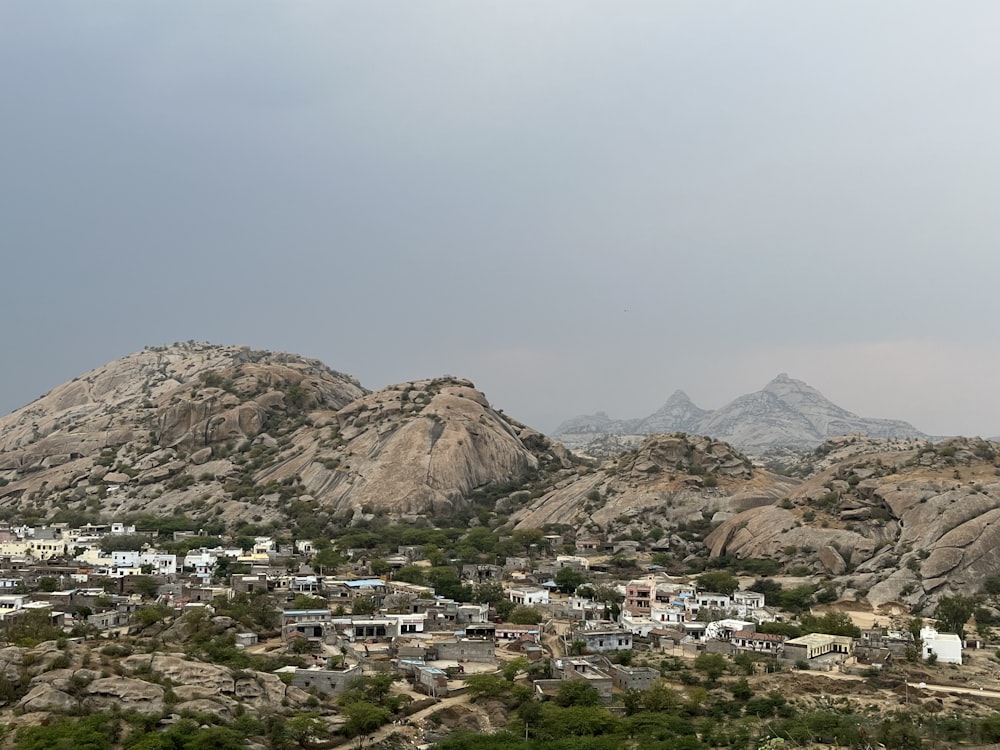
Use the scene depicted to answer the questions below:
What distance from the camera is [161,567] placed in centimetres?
7494

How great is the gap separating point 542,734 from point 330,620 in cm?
1920

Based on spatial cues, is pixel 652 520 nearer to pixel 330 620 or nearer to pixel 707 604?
pixel 707 604

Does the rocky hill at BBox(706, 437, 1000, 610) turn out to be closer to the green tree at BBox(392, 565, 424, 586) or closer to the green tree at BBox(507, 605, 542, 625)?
the green tree at BBox(507, 605, 542, 625)

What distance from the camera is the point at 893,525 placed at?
8025 centimetres

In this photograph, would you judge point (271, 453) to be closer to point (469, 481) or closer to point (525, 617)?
point (469, 481)

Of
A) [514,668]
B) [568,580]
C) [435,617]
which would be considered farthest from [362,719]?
[568,580]

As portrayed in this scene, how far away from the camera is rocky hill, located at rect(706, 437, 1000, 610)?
6938cm

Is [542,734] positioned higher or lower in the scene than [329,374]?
lower

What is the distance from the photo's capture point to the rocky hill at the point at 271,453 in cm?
10856

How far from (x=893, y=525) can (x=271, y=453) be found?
229 ft

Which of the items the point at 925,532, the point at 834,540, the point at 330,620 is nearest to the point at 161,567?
the point at 330,620

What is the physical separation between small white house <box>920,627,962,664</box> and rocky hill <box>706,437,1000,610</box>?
14379mm

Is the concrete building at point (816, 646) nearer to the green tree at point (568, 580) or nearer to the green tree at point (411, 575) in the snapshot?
the green tree at point (568, 580)

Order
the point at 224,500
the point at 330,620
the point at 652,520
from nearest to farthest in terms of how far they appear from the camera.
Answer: the point at 330,620
the point at 652,520
the point at 224,500
